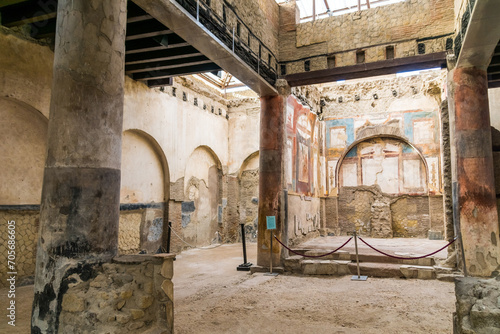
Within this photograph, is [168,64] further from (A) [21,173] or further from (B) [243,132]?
(B) [243,132]

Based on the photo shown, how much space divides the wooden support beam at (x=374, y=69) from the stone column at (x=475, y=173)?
0.64m

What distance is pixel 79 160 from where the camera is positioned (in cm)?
335

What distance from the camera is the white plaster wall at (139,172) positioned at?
9414 mm

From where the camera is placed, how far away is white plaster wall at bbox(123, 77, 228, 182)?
9.55 metres

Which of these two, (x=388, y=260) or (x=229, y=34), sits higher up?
(x=229, y=34)

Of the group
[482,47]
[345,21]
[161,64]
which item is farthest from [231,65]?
[482,47]

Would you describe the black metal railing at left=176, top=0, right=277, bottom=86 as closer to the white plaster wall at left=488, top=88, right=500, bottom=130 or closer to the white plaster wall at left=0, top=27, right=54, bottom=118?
the white plaster wall at left=0, top=27, right=54, bottom=118

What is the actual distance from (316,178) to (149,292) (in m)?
10.3

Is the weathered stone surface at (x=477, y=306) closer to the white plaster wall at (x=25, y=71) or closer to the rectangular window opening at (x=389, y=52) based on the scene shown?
the rectangular window opening at (x=389, y=52)

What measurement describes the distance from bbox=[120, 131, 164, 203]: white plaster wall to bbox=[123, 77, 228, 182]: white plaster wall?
32cm

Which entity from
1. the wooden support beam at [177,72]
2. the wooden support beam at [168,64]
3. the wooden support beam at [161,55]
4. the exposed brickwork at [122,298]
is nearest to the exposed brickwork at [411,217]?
the wooden support beam at [177,72]

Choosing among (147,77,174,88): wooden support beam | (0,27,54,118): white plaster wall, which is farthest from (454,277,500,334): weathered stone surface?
(147,77,174,88): wooden support beam

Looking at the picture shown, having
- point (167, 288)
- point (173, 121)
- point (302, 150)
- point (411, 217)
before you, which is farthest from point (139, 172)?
point (411, 217)

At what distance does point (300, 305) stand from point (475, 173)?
12.8 ft
